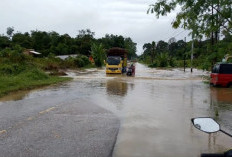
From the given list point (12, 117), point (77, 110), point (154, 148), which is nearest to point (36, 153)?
point (154, 148)

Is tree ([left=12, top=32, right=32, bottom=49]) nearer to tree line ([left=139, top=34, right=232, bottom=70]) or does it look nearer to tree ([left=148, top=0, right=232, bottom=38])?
tree line ([left=139, top=34, right=232, bottom=70])

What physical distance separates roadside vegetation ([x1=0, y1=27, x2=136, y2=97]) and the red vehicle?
1170 cm

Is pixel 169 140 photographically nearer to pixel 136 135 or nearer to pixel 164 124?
pixel 136 135

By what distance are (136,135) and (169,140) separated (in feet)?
2.69

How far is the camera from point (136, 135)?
678cm

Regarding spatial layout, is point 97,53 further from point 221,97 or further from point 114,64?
point 221,97

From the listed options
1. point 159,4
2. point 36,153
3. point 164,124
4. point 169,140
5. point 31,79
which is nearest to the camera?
point 36,153

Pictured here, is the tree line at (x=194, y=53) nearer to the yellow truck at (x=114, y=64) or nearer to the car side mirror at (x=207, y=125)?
the yellow truck at (x=114, y=64)

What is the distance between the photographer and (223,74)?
18672mm

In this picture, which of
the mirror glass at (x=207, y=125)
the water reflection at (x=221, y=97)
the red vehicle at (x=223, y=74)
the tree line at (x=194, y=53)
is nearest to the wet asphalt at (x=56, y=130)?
the mirror glass at (x=207, y=125)

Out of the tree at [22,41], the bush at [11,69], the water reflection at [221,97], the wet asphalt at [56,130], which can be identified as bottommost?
the water reflection at [221,97]

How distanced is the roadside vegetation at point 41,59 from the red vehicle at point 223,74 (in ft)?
38.4

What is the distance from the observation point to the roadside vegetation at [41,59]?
65.6 ft

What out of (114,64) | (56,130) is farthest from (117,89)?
(114,64)
